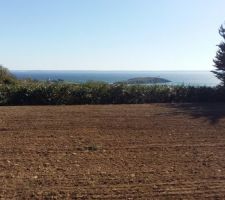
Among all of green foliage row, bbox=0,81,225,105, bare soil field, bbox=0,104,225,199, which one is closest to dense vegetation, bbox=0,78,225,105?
green foliage row, bbox=0,81,225,105

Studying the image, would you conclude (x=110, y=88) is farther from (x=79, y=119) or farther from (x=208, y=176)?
(x=208, y=176)

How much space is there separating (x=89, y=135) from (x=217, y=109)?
7.40m

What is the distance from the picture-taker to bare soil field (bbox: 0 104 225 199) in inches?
269

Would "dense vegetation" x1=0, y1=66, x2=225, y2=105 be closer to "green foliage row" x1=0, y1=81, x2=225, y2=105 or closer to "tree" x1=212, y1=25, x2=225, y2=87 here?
"green foliage row" x1=0, y1=81, x2=225, y2=105

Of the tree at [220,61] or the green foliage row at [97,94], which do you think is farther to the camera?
the tree at [220,61]

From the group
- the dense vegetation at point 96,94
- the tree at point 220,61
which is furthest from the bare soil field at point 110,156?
the tree at point 220,61

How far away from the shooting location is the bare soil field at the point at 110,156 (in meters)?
6.83

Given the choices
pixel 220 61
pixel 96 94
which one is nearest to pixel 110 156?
pixel 96 94

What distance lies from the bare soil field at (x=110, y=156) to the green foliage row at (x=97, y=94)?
145 inches

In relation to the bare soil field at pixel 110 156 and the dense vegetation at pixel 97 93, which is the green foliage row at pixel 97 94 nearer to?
the dense vegetation at pixel 97 93

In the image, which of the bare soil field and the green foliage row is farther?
the green foliage row

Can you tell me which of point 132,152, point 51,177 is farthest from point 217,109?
point 51,177

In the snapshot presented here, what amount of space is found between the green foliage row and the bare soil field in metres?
3.69

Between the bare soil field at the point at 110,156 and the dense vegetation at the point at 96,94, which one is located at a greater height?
the dense vegetation at the point at 96,94
